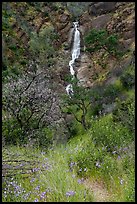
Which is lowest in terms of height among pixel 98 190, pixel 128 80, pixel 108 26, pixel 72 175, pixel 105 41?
pixel 98 190

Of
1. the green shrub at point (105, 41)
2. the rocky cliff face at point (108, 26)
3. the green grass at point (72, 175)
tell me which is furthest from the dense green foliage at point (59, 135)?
the rocky cliff face at point (108, 26)

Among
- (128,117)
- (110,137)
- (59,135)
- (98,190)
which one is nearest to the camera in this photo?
(98,190)

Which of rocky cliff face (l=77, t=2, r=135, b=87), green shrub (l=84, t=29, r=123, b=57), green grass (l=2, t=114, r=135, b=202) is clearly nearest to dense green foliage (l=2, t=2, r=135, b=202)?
green grass (l=2, t=114, r=135, b=202)

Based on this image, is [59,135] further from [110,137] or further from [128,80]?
[128,80]

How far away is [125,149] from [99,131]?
1.05m

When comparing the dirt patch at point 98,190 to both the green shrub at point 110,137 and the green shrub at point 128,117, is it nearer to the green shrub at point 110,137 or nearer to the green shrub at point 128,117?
the green shrub at point 110,137

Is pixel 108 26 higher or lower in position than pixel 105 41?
higher

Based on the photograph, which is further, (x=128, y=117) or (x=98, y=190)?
(x=128, y=117)

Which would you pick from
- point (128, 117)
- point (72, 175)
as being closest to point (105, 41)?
point (128, 117)

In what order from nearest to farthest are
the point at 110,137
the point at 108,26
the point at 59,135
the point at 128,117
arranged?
the point at 110,137 < the point at 128,117 < the point at 59,135 < the point at 108,26

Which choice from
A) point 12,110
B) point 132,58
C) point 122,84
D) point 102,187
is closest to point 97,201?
point 102,187

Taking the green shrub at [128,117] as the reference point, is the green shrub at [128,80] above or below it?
above

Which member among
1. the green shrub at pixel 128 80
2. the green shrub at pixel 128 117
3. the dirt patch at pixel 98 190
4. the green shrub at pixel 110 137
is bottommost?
the dirt patch at pixel 98 190

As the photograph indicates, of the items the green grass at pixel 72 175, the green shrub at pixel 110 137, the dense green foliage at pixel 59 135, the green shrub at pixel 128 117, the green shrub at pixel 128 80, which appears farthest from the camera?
the green shrub at pixel 128 80
